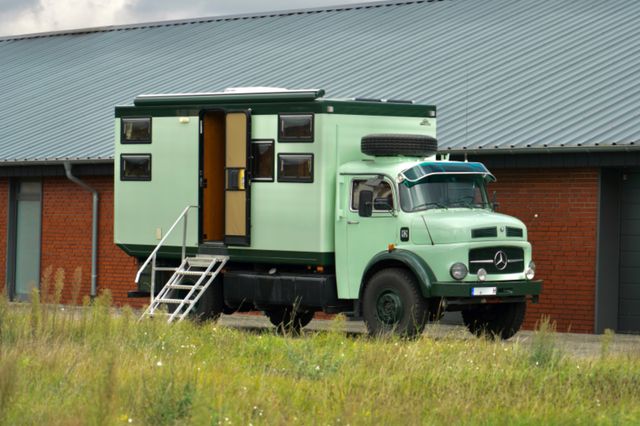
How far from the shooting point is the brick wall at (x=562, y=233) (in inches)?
893

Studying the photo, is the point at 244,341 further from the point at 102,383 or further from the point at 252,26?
the point at 252,26

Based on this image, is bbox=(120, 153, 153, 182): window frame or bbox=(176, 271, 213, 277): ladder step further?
bbox=(120, 153, 153, 182): window frame

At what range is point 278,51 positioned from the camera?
33.6 meters

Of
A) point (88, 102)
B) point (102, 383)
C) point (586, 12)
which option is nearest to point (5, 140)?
point (88, 102)

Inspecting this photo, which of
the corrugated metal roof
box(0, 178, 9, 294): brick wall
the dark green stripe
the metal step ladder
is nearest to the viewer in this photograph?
the dark green stripe

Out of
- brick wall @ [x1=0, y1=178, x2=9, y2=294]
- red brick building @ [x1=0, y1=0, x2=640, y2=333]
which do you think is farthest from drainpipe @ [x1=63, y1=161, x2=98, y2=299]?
brick wall @ [x1=0, y1=178, x2=9, y2=294]

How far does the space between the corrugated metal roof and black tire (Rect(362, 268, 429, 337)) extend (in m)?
4.32

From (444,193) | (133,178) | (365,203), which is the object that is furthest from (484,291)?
(133,178)

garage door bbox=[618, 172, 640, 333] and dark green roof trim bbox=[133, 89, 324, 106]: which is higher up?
dark green roof trim bbox=[133, 89, 324, 106]

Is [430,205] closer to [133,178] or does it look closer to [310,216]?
[310,216]

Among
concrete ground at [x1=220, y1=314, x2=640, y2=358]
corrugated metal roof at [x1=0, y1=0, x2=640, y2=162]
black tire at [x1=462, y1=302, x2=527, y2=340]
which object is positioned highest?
corrugated metal roof at [x1=0, y1=0, x2=640, y2=162]

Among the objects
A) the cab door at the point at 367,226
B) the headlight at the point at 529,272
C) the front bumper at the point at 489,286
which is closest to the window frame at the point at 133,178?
the cab door at the point at 367,226

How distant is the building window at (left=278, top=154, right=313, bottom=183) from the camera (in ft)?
67.4

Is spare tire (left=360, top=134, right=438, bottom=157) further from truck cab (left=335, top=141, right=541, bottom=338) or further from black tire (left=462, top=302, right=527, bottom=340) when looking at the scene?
black tire (left=462, top=302, right=527, bottom=340)
